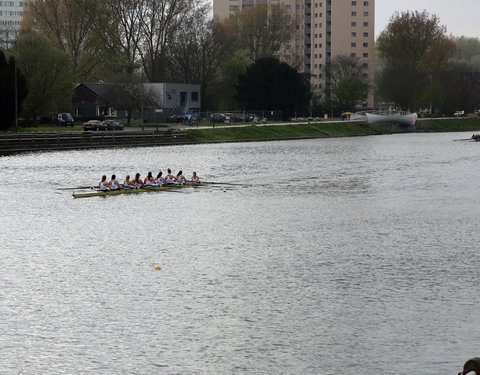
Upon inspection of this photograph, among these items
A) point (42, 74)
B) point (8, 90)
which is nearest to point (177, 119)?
point (42, 74)

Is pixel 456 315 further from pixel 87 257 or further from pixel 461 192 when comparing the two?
pixel 461 192

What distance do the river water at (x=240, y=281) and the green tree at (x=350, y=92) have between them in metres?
120

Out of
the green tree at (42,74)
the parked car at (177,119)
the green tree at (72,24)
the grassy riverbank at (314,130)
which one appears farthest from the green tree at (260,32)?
the green tree at (42,74)

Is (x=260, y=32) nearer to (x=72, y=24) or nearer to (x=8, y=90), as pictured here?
(x=72, y=24)

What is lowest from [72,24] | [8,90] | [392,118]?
[392,118]

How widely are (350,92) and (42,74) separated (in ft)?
271

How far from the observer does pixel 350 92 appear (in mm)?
168250

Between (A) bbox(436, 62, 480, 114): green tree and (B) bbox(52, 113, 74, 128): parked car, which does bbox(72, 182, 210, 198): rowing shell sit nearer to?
(B) bbox(52, 113, 74, 128): parked car

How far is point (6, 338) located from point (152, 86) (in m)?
116

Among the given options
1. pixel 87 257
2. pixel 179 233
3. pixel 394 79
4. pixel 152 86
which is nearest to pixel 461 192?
pixel 179 233

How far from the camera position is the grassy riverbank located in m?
106

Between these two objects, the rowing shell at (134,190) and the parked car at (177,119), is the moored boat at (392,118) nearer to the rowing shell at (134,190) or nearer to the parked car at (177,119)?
the parked car at (177,119)

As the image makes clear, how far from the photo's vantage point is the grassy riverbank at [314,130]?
10569 centimetres

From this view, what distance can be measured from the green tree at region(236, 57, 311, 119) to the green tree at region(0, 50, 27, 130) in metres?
56.0
